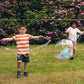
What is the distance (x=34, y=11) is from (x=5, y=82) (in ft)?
24.7

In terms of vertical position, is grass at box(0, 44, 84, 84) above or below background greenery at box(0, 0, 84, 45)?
below

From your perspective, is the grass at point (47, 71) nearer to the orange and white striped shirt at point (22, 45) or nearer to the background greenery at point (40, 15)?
the orange and white striped shirt at point (22, 45)

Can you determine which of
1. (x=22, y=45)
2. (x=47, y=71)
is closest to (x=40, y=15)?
(x=47, y=71)

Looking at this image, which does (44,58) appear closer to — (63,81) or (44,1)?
(63,81)

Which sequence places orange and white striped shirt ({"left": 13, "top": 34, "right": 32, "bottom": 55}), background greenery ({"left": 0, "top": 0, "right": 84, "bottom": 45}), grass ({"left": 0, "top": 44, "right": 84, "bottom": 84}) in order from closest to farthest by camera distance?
grass ({"left": 0, "top": 44, "right": 84, "bottom": 84}) → orange and white striped shirt ({"left": 13, "top": 34, "right": 32, "bottom": 55}) → background greenery ({"left": 0, "top": 0, "right": 84, "bottom": 45})

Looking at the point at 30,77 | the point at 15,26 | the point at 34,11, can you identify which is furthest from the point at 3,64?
the point at 34,11

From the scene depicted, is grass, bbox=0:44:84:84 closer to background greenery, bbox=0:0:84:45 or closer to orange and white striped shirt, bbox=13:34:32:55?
orange and white striped shirt, bbox=13:34:32:55

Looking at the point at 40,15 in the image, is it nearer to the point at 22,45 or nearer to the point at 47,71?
the point at 47,71

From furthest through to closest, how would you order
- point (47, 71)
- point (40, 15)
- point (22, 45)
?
point (40, 15) < point (47, 71) < point (22, 45)

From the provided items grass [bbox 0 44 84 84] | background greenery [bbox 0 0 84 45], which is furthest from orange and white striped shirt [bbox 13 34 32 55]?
background greenery [bbox 0 0 84 45]

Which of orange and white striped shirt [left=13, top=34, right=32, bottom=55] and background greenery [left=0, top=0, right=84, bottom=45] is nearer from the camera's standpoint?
orange and white striped shirt [left=13, top=34, right=32, bottom=55]

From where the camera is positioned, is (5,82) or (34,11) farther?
(34,11)

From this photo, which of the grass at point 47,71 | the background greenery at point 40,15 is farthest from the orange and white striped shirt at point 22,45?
the background greenery at point 40,15

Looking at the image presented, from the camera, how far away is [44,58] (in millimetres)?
8023
